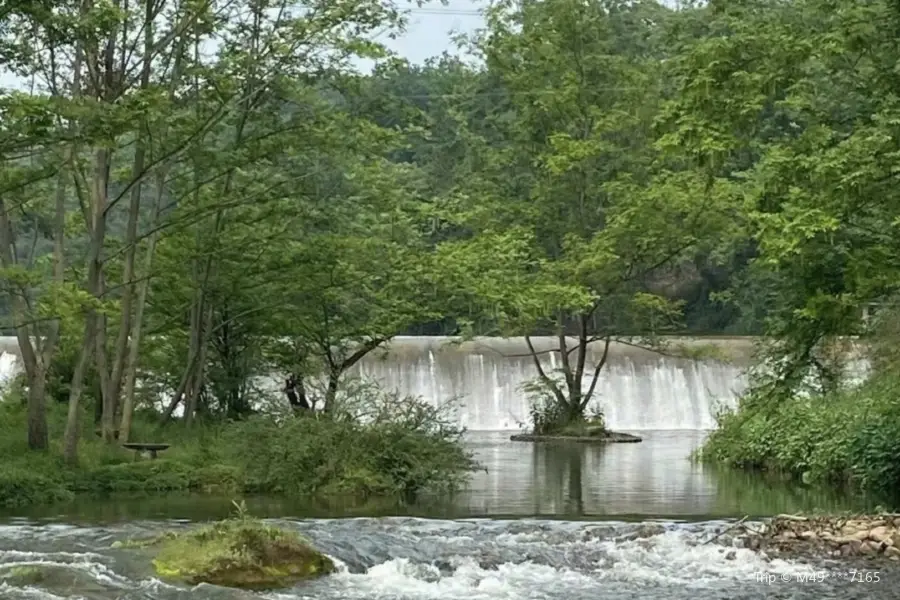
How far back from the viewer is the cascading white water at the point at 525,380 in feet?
104

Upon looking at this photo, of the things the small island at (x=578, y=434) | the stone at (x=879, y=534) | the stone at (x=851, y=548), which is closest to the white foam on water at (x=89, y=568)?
the stone at (x=851, y=548)

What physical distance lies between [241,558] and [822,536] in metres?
5.33

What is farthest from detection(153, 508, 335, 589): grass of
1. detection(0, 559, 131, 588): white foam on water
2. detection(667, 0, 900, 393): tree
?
detection(667, 0, 900, 393): tree

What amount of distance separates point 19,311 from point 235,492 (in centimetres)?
367

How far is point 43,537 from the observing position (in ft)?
39.0

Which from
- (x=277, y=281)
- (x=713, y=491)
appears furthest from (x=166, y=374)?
(x=713, y=491)

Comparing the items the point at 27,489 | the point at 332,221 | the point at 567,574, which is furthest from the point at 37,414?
the point at 567,574

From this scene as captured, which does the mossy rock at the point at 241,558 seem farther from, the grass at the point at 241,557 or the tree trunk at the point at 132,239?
the tree trunk at the point at 132,239

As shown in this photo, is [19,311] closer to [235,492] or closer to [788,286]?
[235,492]

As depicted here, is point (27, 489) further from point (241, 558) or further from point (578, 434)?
point (578, 434)

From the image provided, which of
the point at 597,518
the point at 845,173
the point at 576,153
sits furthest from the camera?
the point at 576,153

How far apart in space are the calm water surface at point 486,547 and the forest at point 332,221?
1672 mm

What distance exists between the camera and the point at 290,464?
57.2ft
